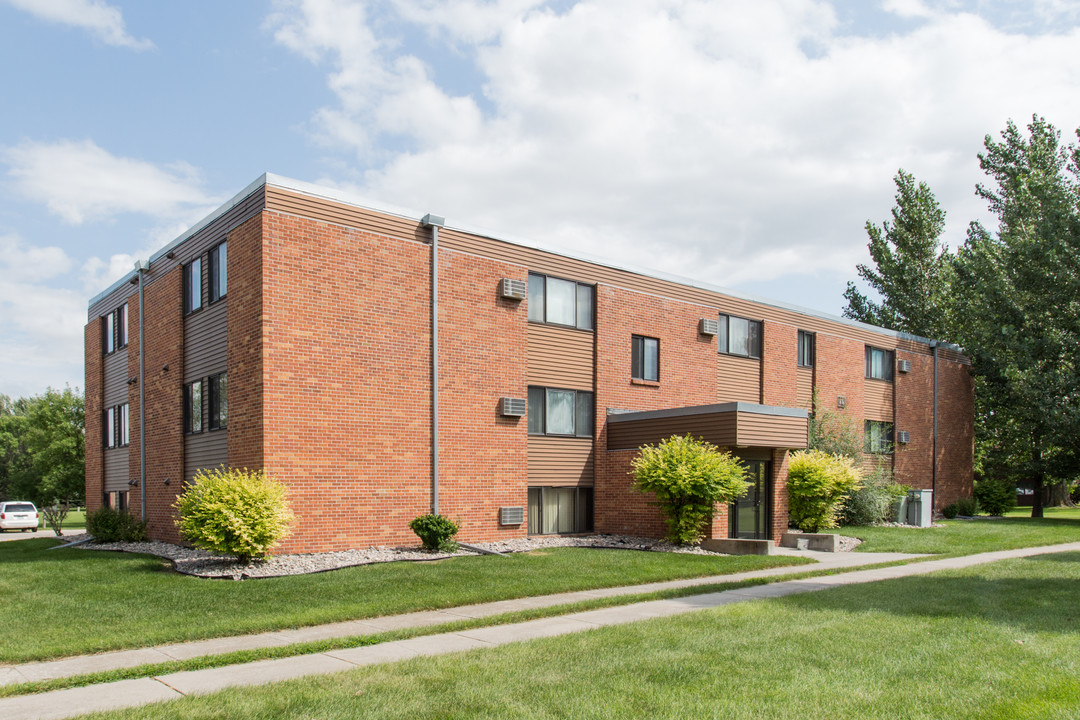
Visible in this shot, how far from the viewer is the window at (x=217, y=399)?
1819 centimetres

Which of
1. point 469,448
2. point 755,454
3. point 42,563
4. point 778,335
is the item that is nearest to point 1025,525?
point 778,335

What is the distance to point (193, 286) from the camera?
2016 cm

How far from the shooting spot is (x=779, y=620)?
10.1 meters

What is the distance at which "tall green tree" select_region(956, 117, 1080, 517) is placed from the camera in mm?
30844

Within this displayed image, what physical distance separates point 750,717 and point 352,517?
12.2 metres

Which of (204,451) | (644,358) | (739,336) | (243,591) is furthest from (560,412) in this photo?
(243,591)

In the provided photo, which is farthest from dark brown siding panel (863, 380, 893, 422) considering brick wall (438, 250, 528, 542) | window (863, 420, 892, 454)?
brick wall (438, 250, 528, 542)

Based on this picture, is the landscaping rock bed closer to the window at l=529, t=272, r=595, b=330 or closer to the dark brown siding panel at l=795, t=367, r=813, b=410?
the window at l=529, t=272, r=595, b=330

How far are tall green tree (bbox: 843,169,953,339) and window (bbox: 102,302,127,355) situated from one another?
37.6 m

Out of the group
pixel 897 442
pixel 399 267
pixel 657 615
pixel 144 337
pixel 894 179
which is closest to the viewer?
pixel 657 615

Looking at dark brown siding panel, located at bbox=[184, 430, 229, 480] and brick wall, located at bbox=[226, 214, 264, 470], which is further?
dark brown siding panel, located at bbox=[184, 430, 229, 480]

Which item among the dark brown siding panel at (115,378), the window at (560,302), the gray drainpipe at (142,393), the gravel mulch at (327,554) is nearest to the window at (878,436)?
the gravel mulch at (327,554)

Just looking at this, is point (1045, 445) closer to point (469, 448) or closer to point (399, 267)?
point (469, 448)

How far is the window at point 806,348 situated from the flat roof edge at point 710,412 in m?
8.49
